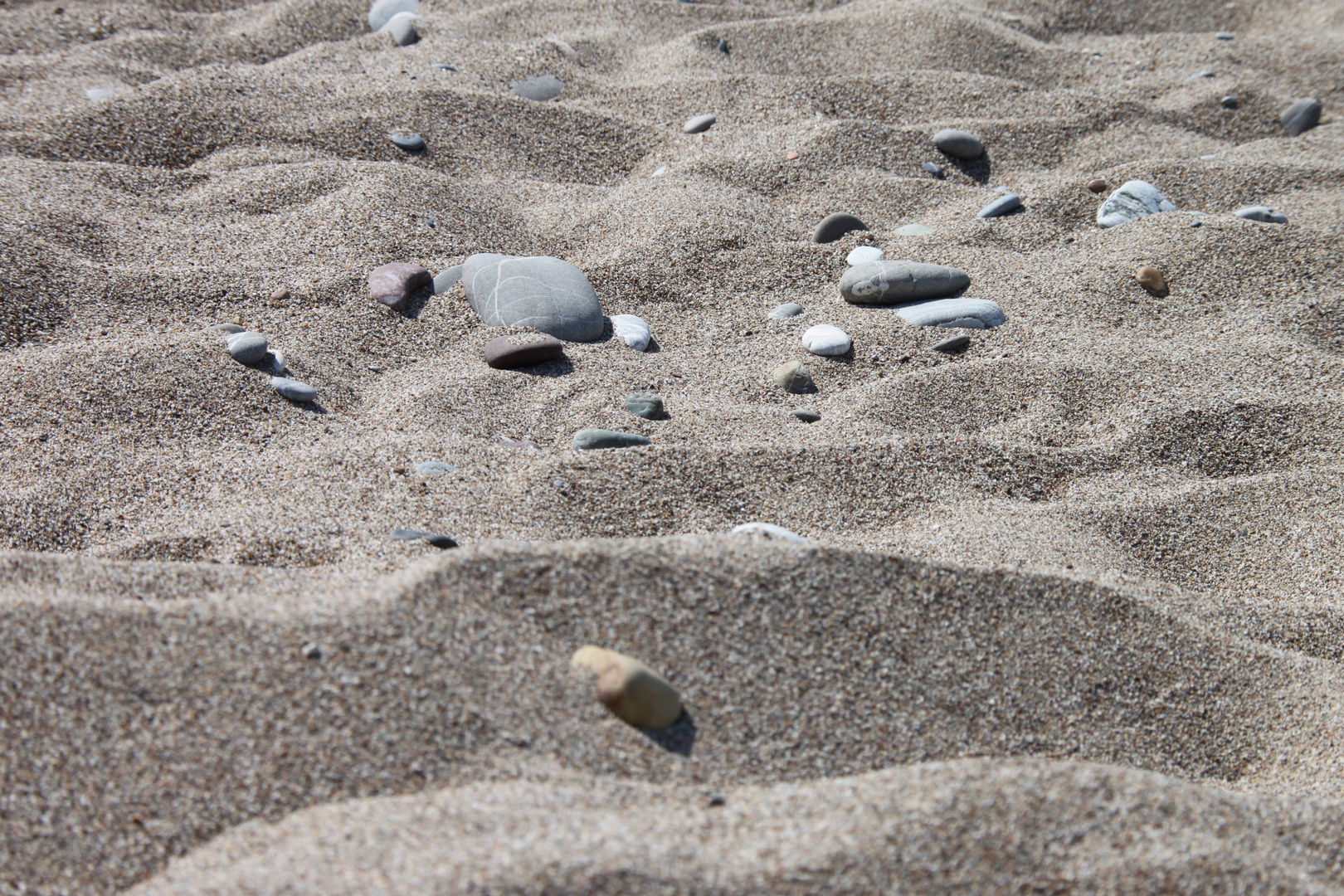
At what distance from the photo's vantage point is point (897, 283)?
2.33m

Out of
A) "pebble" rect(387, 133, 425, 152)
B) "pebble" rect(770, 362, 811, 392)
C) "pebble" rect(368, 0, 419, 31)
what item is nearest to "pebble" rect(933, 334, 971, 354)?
"pebble" rect(770, 362, 811, 392)

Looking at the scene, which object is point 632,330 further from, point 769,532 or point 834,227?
point 769,532

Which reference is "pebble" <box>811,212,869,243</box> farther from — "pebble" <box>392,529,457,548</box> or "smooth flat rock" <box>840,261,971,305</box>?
"pebble" <box>392,529,457,548</box>

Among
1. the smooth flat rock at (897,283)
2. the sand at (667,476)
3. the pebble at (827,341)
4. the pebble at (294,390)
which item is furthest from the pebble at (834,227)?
the pebble at (294,390)

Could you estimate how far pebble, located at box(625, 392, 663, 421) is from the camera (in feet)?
6.29

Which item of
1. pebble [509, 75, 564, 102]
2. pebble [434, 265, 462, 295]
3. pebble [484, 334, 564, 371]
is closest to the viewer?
pebble [484, 334, 564, 371]

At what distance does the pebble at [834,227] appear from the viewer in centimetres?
258

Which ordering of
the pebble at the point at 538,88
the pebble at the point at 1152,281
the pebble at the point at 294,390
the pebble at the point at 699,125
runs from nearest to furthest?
1. the pebble at the point at 294,390
2. the pebble at the point at 1152,281
3. the pebble at the point at 699,125
4. the pebble at the point at 538,88

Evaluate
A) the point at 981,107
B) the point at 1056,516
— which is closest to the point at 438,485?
the point at 1056,516

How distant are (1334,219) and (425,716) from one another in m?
2.69

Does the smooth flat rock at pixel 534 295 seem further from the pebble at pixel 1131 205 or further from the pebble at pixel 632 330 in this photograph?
the pebble at pixel 1131 205

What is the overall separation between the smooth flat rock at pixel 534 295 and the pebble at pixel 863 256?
684 mm

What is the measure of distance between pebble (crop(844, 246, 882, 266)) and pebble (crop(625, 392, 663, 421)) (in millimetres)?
811

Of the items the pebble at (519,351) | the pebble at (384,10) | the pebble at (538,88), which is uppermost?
the pebble at (384,10)
